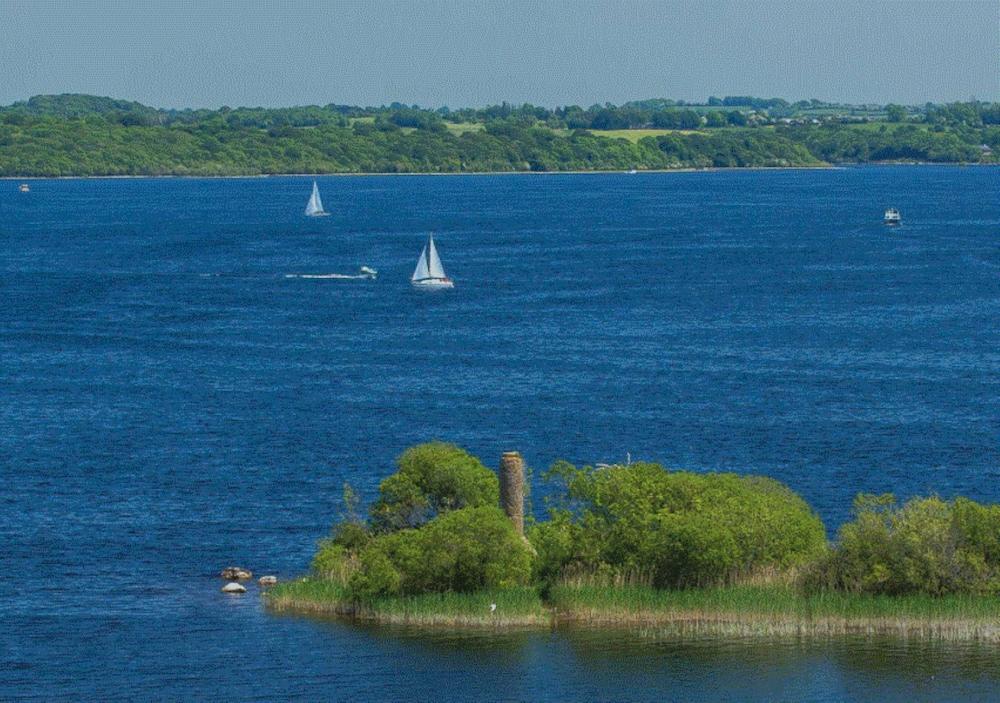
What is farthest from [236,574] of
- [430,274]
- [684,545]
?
[430,274]

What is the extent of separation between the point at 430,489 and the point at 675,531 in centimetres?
893

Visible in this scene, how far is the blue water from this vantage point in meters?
52.9

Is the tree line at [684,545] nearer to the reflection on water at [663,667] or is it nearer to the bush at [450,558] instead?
the bush at [450,558]

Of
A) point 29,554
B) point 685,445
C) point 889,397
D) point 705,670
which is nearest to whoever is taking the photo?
point 705,670

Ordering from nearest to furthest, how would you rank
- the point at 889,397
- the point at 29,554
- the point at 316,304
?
the point at 29,554 → the point at 889,397 → the point at 316,304

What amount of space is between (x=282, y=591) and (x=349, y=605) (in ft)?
9.39

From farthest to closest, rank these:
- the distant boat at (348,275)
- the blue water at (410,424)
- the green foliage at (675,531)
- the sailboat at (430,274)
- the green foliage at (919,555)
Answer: the distant boat at (348,275) → the sailboat at (430,274) → the green foliage at (675,531) → the green foliage at (919,555) → the blue water at (410,424)

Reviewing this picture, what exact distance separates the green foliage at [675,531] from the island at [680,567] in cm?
5

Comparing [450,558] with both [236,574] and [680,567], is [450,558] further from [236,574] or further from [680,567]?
[236,574]

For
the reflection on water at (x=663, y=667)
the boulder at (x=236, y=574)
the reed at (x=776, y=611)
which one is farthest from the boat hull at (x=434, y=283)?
the reflection on water at (x=663, y=667)

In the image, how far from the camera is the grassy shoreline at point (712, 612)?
54031 millimetres

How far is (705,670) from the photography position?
172ft

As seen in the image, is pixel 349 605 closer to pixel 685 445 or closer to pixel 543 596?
pixel 543 596

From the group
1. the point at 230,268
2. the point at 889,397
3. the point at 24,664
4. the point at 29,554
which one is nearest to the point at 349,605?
the point at 24,664
